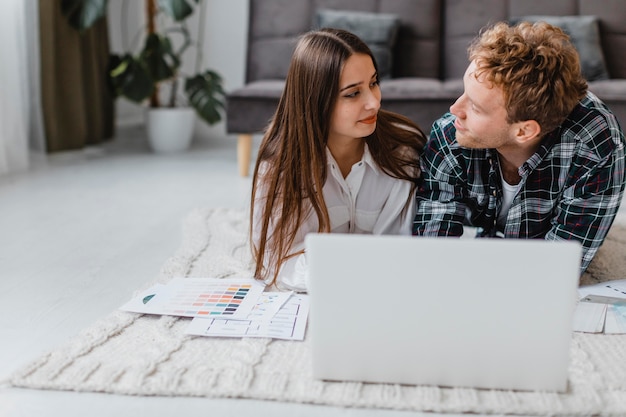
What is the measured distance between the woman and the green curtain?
2039 millimetres

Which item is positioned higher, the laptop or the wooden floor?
the laptop

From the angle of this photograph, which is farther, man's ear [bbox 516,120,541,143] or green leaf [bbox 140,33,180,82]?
green leaf [bbox 140,33,180,82]

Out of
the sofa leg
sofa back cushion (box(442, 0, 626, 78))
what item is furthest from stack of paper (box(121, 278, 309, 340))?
sofa back cushion (box(442, 0, 626, 78))

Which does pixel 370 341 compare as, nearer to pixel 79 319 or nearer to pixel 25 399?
pixel 25 399

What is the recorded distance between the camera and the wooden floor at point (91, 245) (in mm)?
1180

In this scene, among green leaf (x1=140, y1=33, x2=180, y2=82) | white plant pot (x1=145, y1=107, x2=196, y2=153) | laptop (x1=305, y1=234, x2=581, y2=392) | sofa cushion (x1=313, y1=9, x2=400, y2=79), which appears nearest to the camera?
laptop (x1=305, y1=234, x2=581, y2=392)

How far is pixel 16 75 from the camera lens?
3137mm

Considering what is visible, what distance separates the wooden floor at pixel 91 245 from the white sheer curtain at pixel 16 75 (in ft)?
0.42

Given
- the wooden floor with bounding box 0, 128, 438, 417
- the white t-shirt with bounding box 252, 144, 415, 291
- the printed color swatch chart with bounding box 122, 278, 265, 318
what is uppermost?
the white t-shirt with bounding box 252, 144, 415, 291

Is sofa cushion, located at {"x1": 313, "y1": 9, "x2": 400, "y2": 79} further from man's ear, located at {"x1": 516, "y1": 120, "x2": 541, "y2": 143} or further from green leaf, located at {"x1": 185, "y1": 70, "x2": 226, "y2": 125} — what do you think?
man's ear, located at {"x1": 516, "y1": 120, "x2": 541, "y2": 143}

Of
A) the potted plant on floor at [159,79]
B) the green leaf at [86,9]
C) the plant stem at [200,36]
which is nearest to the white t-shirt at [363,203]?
the potted plant on floor at [159,79]

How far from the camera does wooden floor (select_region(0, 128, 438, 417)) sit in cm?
118

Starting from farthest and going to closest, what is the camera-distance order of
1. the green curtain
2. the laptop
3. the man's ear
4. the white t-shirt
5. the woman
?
the green curtain
the white t-shirt
the woman
the man's ear
the laptop

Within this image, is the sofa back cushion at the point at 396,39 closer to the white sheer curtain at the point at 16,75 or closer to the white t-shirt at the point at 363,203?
the white sheer curtain at the point at 16,75
